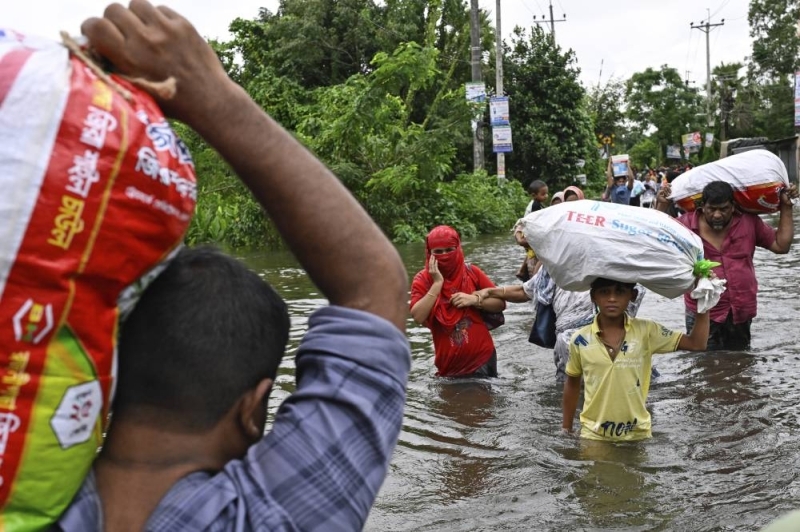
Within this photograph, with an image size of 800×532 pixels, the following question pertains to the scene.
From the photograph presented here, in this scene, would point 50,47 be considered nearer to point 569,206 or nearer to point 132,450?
point 132,450

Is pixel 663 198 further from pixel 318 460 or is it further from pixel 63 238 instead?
pixel 63 238

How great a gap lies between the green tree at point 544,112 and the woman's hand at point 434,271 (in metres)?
26.5

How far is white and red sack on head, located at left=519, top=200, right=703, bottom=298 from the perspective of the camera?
4.88 metres

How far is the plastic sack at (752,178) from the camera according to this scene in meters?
7.11

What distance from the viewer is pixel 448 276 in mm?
6977

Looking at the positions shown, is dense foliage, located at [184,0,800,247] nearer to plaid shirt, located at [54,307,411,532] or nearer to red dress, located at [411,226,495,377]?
red dress, located at [411,226,495,377]

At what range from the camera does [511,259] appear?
54.1ft

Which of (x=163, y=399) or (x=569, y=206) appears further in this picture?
(x=569, y=206)

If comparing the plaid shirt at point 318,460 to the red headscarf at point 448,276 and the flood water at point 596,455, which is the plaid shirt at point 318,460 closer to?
the flood water at point 596,455

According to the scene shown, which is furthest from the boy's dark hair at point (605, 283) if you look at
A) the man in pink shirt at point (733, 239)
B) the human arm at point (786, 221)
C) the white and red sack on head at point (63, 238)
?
the white and red sack on head at point (63, 238)

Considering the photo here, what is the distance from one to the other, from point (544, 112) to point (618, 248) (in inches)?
1148

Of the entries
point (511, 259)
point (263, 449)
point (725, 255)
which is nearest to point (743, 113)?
point (511, 259)

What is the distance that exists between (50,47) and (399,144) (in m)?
20.5

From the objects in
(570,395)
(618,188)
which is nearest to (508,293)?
(570,395)
